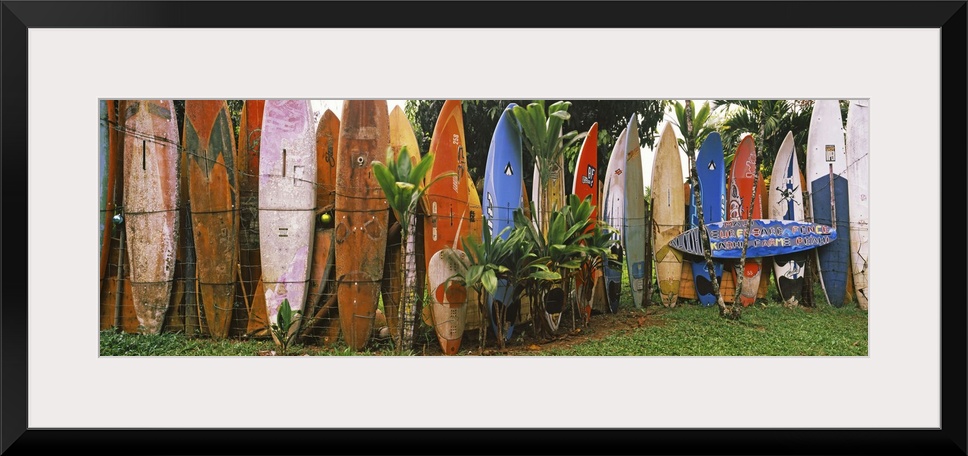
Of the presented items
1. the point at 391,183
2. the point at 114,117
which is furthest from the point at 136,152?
the point at 391,183

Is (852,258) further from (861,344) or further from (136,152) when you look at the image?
(136,152)

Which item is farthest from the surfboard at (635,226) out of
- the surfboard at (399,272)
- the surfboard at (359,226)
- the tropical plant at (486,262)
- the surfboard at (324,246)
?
the surfboard at (324,246)

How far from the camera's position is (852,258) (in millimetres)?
3080

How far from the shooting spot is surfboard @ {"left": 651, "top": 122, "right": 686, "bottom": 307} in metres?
3.23

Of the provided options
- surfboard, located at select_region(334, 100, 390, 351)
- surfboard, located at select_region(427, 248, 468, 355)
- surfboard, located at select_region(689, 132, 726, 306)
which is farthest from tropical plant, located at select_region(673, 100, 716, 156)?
surfboard, located at select_region(334, 100, 390, 351)

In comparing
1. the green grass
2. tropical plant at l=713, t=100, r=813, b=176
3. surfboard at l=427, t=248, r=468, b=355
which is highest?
tropical plant at l=713, t=100, r=813, b=176

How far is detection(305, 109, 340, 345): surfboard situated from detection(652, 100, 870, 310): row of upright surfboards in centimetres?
178

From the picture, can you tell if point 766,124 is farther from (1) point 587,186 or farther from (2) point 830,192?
(1) point 587,186

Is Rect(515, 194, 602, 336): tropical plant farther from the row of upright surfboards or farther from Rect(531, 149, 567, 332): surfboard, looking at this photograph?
the row of upright surfboards

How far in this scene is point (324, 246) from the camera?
2.91m

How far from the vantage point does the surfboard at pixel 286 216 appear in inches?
112

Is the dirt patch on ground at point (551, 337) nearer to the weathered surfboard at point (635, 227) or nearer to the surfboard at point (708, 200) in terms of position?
the weathered surfboard at point (635, 227)

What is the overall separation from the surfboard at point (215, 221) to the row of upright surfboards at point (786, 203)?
7.54ft
